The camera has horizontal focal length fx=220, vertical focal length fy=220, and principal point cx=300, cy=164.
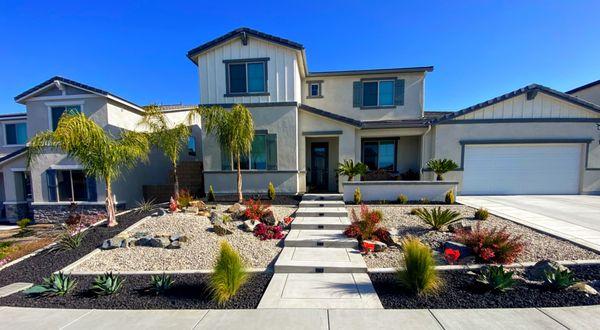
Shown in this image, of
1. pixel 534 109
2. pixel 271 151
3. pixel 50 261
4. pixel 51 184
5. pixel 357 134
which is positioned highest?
pixel 534 109

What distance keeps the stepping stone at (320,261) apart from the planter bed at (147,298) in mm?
649

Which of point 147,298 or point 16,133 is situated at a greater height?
point 16,133

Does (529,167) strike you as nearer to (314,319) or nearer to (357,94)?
(357,94)

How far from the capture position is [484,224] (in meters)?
6.81

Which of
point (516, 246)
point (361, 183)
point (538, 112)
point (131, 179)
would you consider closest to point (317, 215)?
point (361, 183)

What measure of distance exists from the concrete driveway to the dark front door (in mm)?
6802

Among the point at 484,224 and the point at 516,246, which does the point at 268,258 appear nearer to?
the point at 516,246

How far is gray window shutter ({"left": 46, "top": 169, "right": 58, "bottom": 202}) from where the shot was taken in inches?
455

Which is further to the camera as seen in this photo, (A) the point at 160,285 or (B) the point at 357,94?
(B) the point at 357,94

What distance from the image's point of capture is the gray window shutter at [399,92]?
1322 cm

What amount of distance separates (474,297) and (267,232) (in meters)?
4.70

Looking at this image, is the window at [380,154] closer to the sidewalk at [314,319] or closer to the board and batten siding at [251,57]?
the board and batten siding at [251,57]

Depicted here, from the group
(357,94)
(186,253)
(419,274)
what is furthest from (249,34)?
(419,274)

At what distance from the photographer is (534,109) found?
11.2 metres
